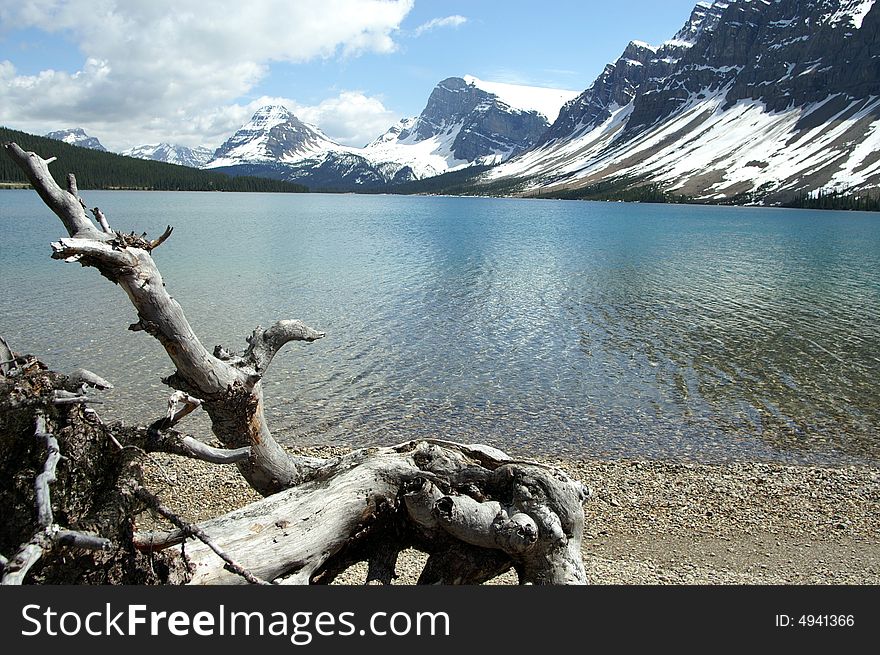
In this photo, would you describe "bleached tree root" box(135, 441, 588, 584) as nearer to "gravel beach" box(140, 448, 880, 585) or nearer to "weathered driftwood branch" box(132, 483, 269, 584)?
"weathered driftwood branch" box(132, 483, 269, 584)

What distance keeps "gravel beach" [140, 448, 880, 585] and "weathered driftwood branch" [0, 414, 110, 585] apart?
4.35 meters

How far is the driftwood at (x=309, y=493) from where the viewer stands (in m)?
5.84

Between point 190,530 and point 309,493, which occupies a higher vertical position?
point 190,530

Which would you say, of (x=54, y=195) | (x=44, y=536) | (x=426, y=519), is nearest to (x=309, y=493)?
(x=426, y=519)

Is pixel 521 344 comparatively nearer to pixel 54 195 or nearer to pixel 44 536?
pixel 54 195

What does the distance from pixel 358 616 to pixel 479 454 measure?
291 cm

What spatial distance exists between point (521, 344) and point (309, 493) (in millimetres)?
21010

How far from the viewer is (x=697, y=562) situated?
1100cm

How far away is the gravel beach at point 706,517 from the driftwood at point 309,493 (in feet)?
8.92

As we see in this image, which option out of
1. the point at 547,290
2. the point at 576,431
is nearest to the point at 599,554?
the point at 576,431

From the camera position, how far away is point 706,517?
12.8 metres

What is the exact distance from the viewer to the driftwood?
230 inches

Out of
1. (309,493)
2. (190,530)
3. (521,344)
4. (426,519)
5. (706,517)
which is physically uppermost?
(190,530)

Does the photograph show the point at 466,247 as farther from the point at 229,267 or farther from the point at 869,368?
the point at 869,368
